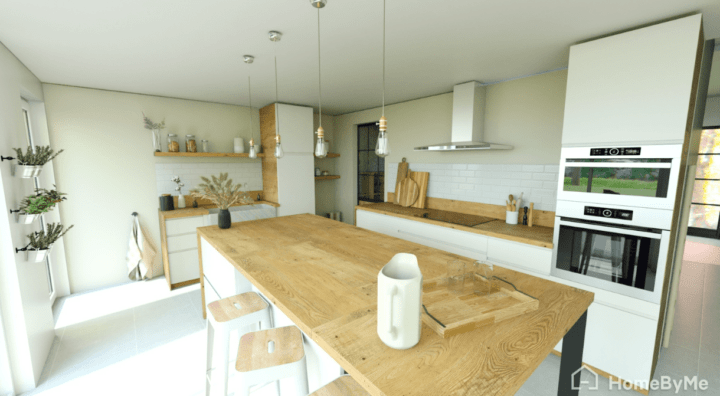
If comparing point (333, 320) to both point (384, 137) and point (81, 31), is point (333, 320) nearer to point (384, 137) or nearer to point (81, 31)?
point (384, 137)

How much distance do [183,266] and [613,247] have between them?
14.0 ft

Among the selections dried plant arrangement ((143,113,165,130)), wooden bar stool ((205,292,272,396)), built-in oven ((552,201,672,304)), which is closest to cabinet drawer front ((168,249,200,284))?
dried plant arrangement ((143,113,165,130))

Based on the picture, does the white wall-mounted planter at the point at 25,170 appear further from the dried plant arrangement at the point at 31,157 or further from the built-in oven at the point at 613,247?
the built-in oven at the point at 613,247

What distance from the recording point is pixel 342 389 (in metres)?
1.15

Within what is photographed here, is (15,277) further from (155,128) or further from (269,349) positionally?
(155,128)

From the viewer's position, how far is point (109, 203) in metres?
3.65

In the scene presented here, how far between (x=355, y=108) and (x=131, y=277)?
384cm

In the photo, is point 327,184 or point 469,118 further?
point 327,184

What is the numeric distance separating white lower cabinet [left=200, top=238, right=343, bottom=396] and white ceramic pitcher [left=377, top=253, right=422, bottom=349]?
1.85 feet

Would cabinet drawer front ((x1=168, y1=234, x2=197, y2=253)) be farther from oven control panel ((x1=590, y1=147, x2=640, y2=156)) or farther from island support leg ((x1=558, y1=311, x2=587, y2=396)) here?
oven control panel ((x1=590, y1=147, x2=640, y2=156))

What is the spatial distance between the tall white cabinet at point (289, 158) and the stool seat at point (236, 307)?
261 cm

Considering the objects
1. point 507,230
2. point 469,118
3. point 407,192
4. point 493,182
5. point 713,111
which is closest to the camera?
point 507,230

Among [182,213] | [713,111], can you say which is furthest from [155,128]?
[713,111]

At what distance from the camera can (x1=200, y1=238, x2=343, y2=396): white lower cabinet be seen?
4.79 ft
